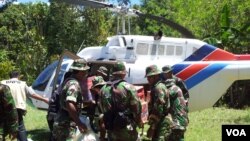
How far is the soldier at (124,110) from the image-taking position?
5.71 metres

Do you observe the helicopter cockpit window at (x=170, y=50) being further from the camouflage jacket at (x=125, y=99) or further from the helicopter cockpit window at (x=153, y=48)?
the camouflage jacket at (x=125, y=99)

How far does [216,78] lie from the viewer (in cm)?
1027

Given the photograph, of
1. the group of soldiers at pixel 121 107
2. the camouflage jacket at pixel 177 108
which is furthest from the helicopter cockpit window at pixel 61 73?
the camouflage jacket at pixel 177 108

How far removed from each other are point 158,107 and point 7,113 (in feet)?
7.90

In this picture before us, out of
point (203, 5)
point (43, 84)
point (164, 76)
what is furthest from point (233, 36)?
point (164, 76)

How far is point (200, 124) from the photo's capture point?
1185 cm

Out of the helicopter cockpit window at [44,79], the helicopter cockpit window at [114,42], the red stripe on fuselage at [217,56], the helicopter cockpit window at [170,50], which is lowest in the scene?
the helicopter cockpit window at [44,79]

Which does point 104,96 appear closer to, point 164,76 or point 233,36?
point 164,76

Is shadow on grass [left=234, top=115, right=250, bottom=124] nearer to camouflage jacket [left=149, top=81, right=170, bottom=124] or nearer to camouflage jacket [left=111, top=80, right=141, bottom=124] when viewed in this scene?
camouflage jacket [left=149, top=81, right=170, bottom=124]

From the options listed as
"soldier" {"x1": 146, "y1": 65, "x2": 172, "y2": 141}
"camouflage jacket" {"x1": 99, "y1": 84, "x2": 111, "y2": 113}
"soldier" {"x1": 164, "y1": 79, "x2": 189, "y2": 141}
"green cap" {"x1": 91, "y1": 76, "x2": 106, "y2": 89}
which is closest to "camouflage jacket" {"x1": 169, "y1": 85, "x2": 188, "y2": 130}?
"soldier" {"x1": 164, "y1": 79, "x2": 189, "y2": 141}

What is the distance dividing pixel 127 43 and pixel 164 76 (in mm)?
3391

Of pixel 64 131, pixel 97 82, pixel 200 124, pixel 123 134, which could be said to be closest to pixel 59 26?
pixel 200 124

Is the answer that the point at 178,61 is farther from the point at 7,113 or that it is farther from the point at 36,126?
the point at 7,113

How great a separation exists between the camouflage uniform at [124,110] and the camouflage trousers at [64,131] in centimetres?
54
